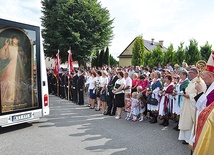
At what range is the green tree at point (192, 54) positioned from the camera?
24781 mm

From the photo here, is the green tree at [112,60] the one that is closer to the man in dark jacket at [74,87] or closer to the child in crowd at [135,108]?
the man in dark jacket at [74,87]

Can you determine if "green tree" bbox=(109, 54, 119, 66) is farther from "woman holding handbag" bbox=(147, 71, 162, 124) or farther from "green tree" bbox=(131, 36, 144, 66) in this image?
"woman holding handbag" bbox=(147, 71, 162, 124)

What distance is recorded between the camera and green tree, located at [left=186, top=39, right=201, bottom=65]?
24781 mm

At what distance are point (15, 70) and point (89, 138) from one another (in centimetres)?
302

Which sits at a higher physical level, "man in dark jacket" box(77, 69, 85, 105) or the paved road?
"man in dark jacket" box(77, 69, 85, 105)

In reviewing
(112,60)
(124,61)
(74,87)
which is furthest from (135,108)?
(112,60)

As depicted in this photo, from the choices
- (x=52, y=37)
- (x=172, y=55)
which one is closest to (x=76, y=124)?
(x=172, y=55)

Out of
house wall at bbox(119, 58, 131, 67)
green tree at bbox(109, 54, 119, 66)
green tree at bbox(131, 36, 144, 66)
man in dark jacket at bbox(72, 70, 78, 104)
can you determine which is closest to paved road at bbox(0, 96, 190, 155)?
man in dark jacket at bbox(72, 70, 78, 104)

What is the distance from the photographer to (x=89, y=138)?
20.6ft

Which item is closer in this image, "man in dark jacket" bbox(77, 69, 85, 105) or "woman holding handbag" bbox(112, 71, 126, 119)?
"woman holding handbag" bbox(112, 71, 126, 119)

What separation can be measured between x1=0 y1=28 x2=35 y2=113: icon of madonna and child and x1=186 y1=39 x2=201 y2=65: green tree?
70.3 ft

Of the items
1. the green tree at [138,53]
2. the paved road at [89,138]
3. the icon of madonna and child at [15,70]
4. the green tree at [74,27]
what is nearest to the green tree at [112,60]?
the green tree at [138,53]

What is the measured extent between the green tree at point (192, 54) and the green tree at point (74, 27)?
41.8ft

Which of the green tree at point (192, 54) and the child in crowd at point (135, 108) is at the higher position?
the green tree at point (192, 54)
